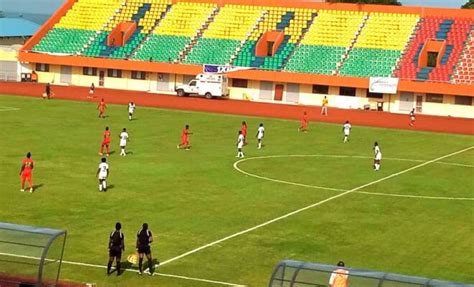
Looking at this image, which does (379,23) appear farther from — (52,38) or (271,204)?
(271,204)

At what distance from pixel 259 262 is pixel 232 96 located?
65045 mm

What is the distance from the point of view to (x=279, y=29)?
99.4 m

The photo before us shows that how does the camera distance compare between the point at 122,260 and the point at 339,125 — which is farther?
the point at 339,125

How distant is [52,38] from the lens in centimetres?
10506

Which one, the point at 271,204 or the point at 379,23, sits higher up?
the point at 379,23

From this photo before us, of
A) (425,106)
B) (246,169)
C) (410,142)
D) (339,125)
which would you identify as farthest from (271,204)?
(425,106)

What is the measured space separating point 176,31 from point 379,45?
72.6 ft

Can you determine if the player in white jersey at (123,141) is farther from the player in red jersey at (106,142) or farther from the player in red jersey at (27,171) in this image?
the player in red jersey at (27,171)

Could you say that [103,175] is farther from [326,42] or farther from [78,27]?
[78,27]

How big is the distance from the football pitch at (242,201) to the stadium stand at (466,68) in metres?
21.7

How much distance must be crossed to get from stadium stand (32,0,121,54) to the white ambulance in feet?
51.7

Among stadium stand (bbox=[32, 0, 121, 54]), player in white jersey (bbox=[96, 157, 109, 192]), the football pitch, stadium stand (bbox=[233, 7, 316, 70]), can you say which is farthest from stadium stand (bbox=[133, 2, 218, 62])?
player in white jersey (bbox=[96, 157, 109, 192])

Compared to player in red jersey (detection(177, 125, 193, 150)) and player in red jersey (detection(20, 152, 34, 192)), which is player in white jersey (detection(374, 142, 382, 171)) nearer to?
player in red jersey (detection(177, 125, 193, 150))

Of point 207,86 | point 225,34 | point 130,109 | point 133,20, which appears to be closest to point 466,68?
point 207,86
